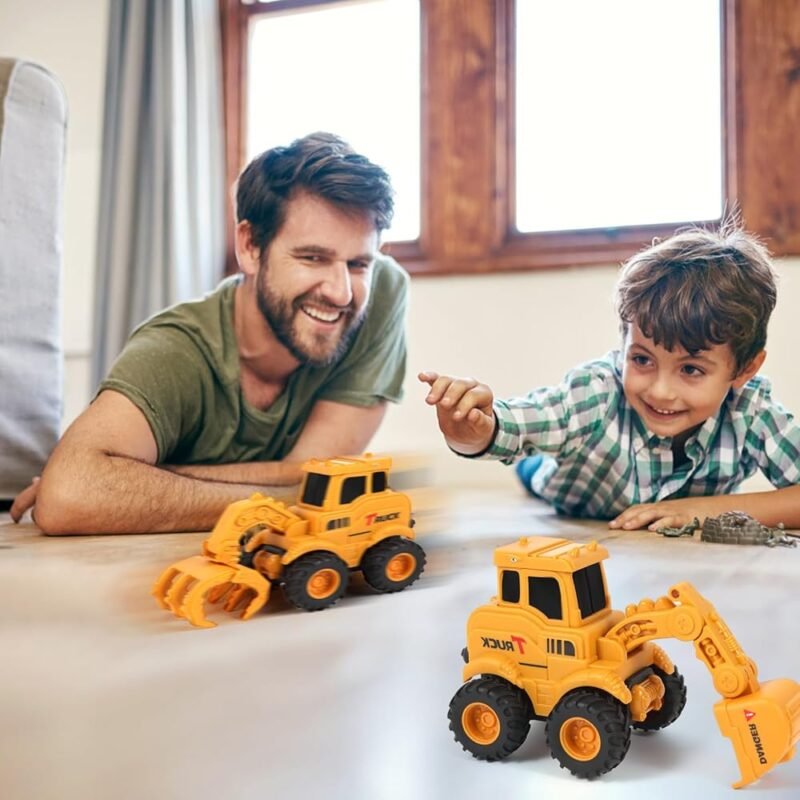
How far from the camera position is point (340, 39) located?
1.58 metres

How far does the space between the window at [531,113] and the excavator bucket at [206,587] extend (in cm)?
85

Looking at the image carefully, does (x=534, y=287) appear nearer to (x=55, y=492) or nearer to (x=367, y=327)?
(x=367, y=327)

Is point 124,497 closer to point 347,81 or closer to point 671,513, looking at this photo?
point 671,513

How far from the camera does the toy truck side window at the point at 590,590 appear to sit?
372 millimetres

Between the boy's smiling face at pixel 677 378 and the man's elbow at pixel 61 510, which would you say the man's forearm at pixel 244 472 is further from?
the boy's smiling face at pixel 677 378

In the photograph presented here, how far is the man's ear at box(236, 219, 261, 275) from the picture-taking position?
1.06 m

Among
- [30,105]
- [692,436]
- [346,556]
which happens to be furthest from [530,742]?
[30,105]

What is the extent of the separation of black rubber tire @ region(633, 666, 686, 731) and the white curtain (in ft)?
5.17

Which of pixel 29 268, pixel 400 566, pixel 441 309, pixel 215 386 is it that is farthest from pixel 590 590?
pixel 441 309

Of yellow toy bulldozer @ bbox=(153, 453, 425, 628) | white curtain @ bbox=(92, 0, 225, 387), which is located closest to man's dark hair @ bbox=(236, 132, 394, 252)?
yellow toy bulldozer @ bbox=(153, 453, 425, 628)

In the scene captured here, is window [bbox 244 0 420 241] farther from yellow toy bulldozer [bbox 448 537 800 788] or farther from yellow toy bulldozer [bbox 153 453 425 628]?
yellow toy bulldozer [bbox 448 537 800 788]

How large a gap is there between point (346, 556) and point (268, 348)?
0.58 m

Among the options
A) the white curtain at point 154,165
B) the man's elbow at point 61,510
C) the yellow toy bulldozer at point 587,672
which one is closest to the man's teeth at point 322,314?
the man's elbow at point 61,510

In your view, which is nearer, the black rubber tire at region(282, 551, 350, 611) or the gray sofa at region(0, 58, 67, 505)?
the black rubber tire at region(282, 551, 350, 611)
